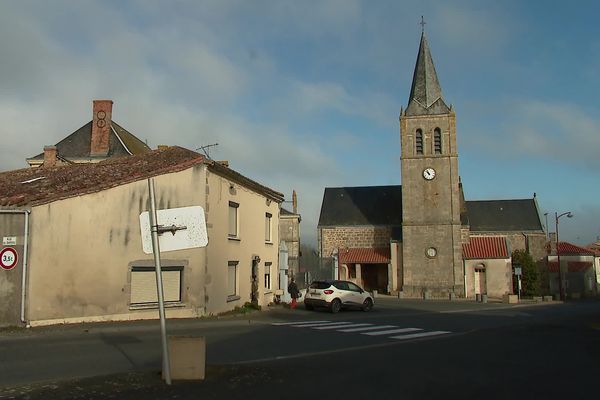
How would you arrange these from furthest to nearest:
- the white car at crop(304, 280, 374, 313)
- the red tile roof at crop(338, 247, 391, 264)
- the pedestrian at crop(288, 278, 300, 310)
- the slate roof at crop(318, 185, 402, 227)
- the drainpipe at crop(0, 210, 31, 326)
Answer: the slate roof at crop(318, 185, 402, 227), the red tile roof at crop(338, 247, 391, 264), the pedestrian at crop(288, 278, 300, 310), the white car at crop(304, 280, 374, 313), the drainpipe at crop(0, 210, 31, 326)

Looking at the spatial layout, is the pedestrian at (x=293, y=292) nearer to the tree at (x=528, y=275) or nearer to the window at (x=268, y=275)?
the window at (x=268, y=275)

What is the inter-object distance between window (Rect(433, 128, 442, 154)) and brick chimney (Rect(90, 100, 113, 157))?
2648 centimetres

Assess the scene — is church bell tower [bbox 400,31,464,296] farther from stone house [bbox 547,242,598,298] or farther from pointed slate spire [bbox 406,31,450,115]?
stone house [bbox 547,242,598,298]

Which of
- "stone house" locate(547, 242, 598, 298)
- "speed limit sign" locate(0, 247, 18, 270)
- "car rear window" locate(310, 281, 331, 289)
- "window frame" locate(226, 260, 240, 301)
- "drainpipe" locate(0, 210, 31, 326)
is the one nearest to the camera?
"speed limit sign" locate(0, 247, 18, 270)

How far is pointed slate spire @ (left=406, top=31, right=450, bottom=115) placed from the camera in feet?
155

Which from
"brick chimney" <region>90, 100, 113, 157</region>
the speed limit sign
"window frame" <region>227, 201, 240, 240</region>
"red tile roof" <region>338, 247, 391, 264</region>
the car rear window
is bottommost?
the car rear window

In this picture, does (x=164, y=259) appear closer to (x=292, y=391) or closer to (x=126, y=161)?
(x=126, y=161)

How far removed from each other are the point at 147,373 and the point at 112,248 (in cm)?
986

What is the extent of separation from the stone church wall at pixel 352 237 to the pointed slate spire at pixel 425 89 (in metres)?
12.1

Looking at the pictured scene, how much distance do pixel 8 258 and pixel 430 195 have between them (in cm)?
3691

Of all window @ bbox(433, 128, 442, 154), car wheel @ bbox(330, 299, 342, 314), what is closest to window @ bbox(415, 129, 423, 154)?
window @ bbox(433, 128, 442, 154)

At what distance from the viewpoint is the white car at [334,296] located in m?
24.6

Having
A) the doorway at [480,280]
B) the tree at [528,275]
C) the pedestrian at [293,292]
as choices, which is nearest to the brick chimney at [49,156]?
the pedestrian at [293,292]

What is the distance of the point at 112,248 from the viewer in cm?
1755
